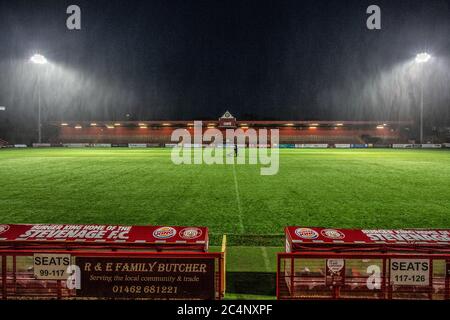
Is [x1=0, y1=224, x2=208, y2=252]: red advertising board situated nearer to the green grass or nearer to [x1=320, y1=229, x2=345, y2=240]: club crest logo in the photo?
the green grass

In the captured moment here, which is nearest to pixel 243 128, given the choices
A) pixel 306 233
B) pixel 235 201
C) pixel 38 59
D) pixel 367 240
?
pixel 38 59

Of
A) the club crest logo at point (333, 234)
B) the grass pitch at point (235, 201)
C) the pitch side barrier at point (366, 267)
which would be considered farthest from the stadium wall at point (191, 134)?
the pitch side barrier at point (366, 267)

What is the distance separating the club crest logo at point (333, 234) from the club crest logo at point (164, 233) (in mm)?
2271

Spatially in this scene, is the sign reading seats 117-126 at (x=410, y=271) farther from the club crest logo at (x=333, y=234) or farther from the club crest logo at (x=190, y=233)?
the club crest logo at (x=190, y=233)

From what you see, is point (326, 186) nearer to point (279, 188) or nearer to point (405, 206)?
point (279, 188)

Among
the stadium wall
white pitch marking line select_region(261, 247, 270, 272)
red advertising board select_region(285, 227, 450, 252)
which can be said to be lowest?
white pitch marking line select_region(261, 247, 270, 272)

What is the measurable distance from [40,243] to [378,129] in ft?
264

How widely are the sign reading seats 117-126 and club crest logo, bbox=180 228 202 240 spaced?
8.77 feet

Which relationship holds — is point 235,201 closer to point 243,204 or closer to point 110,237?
point 243,204

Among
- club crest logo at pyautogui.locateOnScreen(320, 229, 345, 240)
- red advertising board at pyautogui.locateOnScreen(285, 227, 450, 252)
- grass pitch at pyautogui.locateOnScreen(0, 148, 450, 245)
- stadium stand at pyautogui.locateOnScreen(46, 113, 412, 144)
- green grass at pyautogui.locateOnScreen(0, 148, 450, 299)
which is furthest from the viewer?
stadium stand at pyautogui.locateOnScreen(46, 113, 412, 144)

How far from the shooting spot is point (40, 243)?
541 centimetres

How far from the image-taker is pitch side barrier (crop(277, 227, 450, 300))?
4465 mm

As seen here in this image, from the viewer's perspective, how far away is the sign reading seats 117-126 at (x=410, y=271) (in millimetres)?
4453

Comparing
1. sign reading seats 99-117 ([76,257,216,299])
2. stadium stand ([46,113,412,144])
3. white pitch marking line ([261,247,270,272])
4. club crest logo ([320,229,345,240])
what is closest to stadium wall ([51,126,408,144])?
stadium stand ([46,113,412,144])
